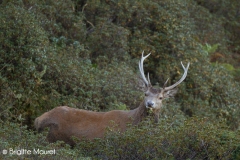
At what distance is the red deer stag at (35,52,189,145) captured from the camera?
10.4m

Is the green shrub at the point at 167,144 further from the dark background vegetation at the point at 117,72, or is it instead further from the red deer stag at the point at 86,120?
the red deer stag at the point at 86,120

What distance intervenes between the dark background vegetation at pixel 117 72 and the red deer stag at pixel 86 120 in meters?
0.41

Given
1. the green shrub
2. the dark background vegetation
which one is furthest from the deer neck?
the green shrub

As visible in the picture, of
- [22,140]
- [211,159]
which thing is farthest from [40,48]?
[211,159]

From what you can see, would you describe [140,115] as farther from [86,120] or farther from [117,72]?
[117,72]

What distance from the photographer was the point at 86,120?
1054cm

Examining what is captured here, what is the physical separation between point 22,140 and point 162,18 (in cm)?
912

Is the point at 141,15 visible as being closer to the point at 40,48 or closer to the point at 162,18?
the point at 162,18

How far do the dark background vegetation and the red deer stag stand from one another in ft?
1.35

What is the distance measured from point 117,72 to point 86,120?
3.81 m

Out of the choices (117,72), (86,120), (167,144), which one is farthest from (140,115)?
(117,72)

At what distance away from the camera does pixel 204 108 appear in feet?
50.8

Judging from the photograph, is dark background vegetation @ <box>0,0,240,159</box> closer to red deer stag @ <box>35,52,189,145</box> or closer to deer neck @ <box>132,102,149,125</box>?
red deer stag @ <box>35,52,189,145</box>

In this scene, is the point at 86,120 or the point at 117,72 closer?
the point at 86,120
